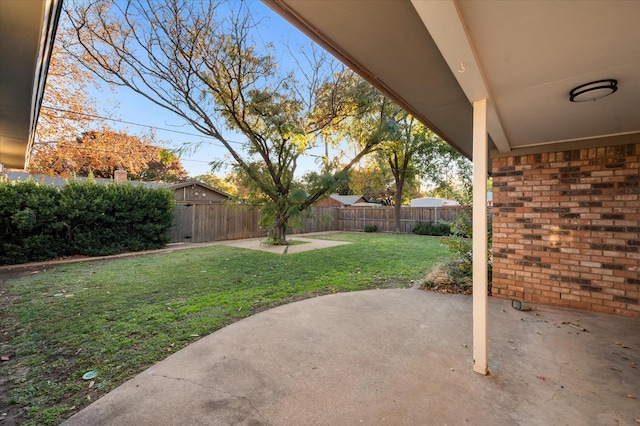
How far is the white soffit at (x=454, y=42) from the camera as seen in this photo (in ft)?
4.28

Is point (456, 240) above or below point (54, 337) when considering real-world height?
above

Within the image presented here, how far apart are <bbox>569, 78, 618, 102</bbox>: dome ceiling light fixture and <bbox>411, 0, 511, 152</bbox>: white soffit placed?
23.2 inches

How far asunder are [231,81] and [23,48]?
6447mm

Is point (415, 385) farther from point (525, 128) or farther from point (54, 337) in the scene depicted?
point (54, 337)

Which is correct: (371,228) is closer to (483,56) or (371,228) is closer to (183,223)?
(183,223)

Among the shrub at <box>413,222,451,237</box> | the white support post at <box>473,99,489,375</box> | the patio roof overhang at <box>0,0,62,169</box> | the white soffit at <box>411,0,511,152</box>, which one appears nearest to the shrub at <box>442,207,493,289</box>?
the white support post at <box>473,99,489,375</box>

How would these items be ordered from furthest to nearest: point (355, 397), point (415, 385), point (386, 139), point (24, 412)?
point (386, 139) → point (415, 385) → point (355, 397) → point (24, 412)

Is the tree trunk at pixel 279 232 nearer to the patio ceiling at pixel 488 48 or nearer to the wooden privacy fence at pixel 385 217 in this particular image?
the patio ceiling at pixel 488 48

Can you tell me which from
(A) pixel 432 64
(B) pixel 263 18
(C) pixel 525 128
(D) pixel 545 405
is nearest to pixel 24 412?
(D) pixel 545 405

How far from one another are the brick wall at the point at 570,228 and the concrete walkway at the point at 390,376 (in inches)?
16.5

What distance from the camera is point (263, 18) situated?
6.55 metres

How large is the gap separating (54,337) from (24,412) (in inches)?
52.9

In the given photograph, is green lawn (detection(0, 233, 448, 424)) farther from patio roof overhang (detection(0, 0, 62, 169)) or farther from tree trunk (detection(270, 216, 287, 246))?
tree trunk (detection(270, 216, 287, 246))

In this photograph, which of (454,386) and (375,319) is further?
(375,319)
